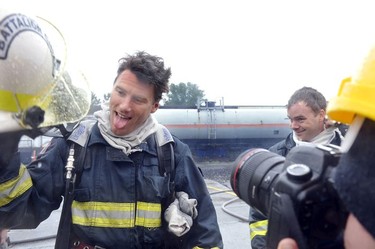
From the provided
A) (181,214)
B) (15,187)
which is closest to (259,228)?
Result: (181,214)

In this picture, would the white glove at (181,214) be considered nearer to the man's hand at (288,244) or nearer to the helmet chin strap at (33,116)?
the helmet chin strap at (33,116)

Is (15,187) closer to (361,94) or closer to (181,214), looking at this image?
(181,214)

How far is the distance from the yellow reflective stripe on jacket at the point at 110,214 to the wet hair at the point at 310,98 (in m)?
1.83

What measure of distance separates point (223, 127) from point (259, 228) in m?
10.9

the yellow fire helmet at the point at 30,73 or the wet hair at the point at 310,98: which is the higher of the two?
the yellow fire helmet at the point at 30,73

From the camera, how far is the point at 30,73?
133cm

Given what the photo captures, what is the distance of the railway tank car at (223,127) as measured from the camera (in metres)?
13.0

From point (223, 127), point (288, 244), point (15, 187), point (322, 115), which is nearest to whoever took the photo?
point (288, 244)

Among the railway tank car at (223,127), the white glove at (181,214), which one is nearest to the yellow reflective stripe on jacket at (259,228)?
the white glove at (181,214)

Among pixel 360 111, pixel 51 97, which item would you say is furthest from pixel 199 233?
pixel 360 111

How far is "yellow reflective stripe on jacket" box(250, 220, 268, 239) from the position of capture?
7.91 ft

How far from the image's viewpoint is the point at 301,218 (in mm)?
950

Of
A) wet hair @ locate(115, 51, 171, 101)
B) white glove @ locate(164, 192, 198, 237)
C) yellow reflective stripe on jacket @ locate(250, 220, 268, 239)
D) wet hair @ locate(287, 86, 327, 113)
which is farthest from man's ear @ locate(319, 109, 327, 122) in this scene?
white glove @ locate(164, 192, 198, 237)

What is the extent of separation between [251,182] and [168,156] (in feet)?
3.12
